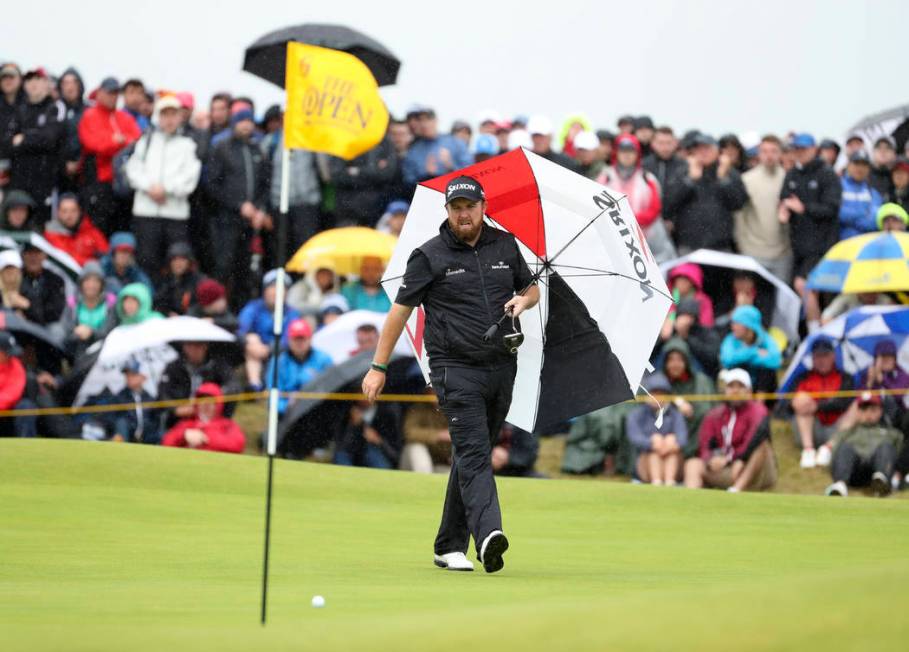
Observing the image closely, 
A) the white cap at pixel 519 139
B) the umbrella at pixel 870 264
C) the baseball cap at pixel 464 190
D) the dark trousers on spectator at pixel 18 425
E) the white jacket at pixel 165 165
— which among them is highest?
the baseball cap at pixel 464 190

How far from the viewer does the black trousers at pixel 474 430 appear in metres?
10.0

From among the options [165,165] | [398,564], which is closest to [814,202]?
[165,165]

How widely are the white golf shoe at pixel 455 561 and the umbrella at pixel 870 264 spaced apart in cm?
1010

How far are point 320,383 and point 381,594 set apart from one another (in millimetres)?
9702

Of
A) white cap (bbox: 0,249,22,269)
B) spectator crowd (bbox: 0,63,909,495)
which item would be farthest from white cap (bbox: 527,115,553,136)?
white cap (bbox: 0,249,22,269)

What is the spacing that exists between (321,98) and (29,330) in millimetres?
10867

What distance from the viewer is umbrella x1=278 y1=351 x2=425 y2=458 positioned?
18.4 meters

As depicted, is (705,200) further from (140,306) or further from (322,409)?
(140,306)

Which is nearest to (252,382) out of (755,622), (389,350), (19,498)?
(19,498)

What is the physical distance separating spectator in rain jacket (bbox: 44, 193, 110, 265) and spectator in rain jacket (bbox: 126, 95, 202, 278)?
29.5 inches

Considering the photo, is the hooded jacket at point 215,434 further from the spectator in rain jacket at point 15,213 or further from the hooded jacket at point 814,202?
→ the hooded jacket at point 814,202

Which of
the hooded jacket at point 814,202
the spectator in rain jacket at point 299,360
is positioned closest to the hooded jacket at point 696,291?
the hooded jacket at point 814,202

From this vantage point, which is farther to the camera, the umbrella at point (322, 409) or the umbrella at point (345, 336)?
the umbrella at point (345, 336)

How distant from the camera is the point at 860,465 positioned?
17.6 meters
